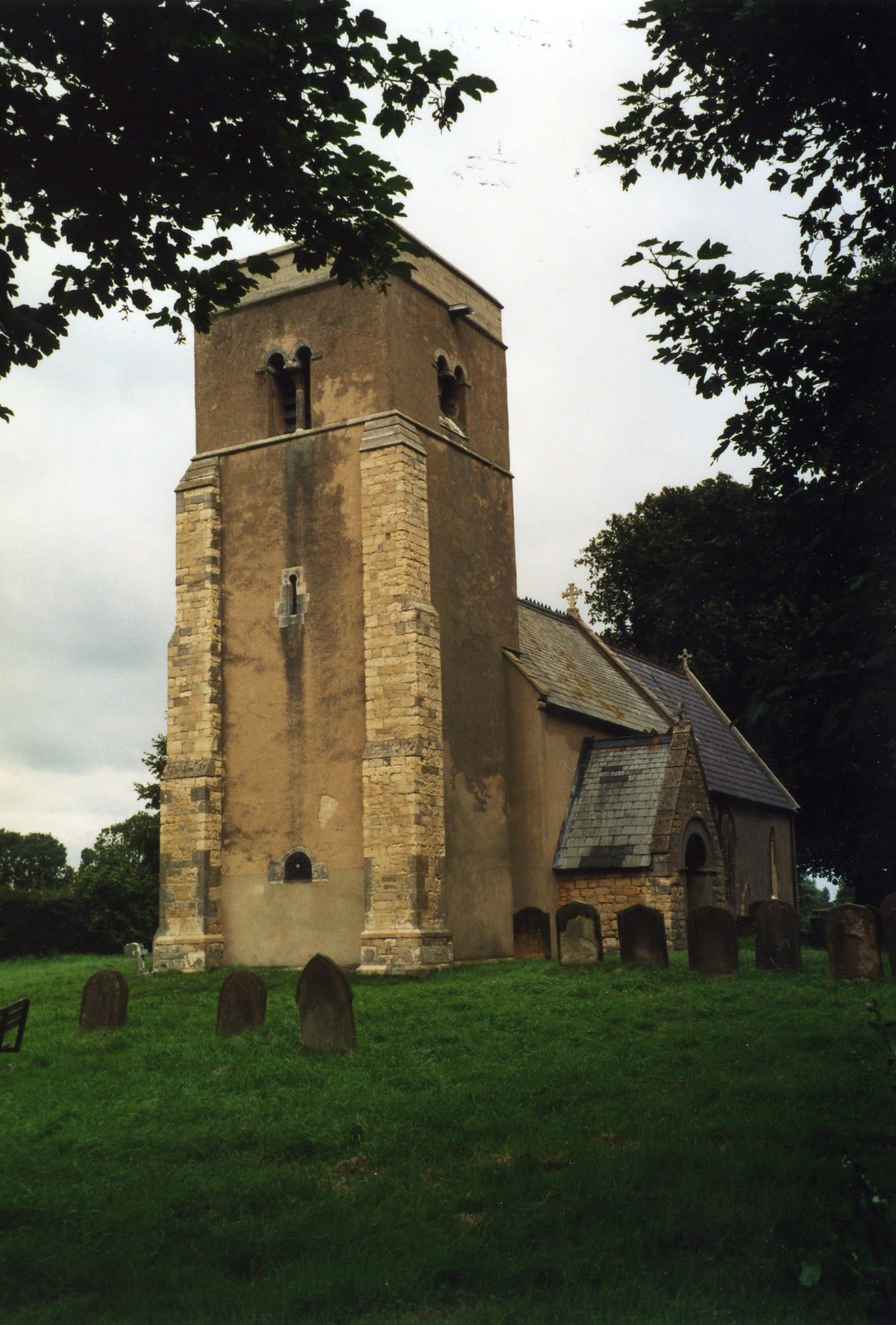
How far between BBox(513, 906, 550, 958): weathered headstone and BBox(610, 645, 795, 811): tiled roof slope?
1038cm

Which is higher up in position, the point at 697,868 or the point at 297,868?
the point at 297,868

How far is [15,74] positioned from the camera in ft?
25.8

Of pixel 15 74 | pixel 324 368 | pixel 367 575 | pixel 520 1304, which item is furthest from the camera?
pixel 324 368

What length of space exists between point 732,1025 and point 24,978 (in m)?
16.7

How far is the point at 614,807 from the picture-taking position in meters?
24.3

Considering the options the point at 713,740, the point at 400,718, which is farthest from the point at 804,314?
the point at 713,740

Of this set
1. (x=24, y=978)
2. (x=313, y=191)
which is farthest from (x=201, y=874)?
(x=313, y=191)

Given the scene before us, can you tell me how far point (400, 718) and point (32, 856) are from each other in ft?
184

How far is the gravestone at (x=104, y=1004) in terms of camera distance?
13641mm

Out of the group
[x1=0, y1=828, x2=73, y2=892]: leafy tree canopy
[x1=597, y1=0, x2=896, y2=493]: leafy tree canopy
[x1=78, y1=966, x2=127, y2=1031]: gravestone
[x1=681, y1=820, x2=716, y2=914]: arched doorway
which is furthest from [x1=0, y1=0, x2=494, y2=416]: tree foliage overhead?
[x1=0, y1=828, x2=73, y2=892]: leafy tree canopy

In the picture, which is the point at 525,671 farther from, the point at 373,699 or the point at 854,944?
the point at 854,944

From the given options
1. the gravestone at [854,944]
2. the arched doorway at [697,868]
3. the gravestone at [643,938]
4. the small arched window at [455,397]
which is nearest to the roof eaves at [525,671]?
the arched doorway at [697,868]

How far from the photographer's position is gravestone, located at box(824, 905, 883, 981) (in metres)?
16.1

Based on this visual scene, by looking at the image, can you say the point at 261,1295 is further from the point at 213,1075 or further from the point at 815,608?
the point at 815,608
